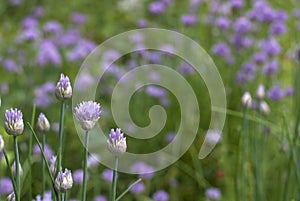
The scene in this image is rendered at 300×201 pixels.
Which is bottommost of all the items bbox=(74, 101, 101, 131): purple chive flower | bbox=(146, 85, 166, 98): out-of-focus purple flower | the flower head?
bbox=(146, 85, 166, 98): out-of-focus purple flower

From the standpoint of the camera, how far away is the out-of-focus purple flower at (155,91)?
3.01 meters

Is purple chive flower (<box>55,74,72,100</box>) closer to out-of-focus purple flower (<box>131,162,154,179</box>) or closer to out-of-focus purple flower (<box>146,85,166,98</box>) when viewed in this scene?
out-of-focus purple flower (<box>131,162,154,179</box>)

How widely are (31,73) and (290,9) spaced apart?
2146 mm

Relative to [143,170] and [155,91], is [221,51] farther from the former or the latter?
[143,170]

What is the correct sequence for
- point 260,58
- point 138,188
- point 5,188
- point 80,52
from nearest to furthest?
1. point 5,188
2. point 138,188
3. point 260,58
4. point 80,52

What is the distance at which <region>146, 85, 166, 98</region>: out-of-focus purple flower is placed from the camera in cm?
301

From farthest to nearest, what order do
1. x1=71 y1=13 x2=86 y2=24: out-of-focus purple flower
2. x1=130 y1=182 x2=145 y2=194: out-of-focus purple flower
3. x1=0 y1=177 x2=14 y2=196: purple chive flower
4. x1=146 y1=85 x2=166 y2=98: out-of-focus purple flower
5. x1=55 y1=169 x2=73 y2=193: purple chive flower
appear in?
x1=71 y1=13 x2=86 y2=24: out-of-focus purple flower, x1=146 y1=85 x2=166 y2=98: out-of-focus purple flower, x1=130 y1=182 x2=145 y2=194: out-of-focus purple flower, x1=0 y1=177 x2=14 y2=196: purple chive flower, x1=55 y1=169 x2=73 y2=193: purple chive flower

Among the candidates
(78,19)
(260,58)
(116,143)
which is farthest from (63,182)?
(78,19)

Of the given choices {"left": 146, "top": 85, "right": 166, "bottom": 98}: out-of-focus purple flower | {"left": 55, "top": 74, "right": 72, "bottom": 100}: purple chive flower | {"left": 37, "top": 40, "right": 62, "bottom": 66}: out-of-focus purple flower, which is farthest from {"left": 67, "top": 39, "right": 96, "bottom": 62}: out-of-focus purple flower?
{"left": 55, "top": 74, "right": 72, "bottom": 100}: purple chive flower

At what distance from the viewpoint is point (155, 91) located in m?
3.01

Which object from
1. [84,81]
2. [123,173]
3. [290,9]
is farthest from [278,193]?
[290,9]

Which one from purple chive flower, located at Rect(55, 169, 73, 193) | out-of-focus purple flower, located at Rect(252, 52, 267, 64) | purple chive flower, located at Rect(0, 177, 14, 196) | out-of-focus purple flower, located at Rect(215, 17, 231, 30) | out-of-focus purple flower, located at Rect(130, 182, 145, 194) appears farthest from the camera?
out-of-focus purple flower, located at Rect(215, 17, 231, 30)

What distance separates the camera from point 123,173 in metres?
2.70

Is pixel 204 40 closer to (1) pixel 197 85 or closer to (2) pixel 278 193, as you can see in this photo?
(1) pixel 197 85
